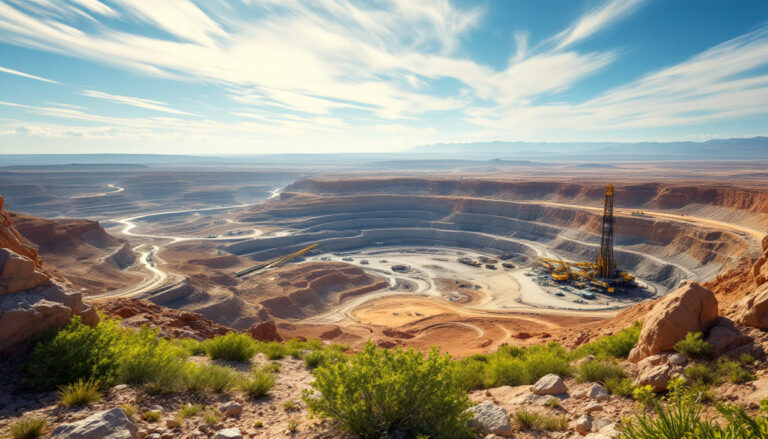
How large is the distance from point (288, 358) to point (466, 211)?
265ft

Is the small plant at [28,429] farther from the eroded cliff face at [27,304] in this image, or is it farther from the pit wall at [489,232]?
the pit wall at [489,232]

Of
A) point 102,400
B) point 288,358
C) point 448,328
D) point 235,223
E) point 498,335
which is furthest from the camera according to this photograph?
point 235,223

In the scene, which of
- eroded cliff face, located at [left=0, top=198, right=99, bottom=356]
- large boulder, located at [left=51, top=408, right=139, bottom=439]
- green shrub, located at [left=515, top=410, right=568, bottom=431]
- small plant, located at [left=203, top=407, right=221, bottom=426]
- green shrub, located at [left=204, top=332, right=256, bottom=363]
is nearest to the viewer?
large boulder, located at [left=51, top=408, right=139, bottom=439]

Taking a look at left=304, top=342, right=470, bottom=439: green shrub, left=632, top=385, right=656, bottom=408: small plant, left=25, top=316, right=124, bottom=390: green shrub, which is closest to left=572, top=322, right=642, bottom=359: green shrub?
left=632, top=385, right=656, bottom=408: small plant

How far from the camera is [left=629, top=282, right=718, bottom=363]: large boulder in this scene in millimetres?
8656

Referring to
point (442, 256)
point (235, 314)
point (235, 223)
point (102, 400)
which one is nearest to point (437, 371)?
point (102, 400)

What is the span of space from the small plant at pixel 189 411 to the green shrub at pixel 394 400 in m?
2.72

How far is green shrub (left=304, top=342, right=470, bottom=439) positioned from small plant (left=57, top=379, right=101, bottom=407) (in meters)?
4.50

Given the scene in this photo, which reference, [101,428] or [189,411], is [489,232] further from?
[101,428]

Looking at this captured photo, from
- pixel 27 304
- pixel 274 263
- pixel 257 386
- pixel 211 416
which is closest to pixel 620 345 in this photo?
pixel 257 386

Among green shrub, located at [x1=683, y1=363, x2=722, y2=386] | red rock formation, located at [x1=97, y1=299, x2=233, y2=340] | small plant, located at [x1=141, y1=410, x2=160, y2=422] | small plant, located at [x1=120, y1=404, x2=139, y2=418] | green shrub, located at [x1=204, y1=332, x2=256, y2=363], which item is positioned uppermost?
green shrub, located at [x1=683, y1=363, x2=722, y2=386]

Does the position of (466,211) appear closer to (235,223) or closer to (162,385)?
(235,223)

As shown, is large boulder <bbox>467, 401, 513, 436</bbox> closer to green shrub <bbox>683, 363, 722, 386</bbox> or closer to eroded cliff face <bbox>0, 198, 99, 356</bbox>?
green shrub <bbox>683, 363, 722, 386</bbox>

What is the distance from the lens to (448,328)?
34562 mm
